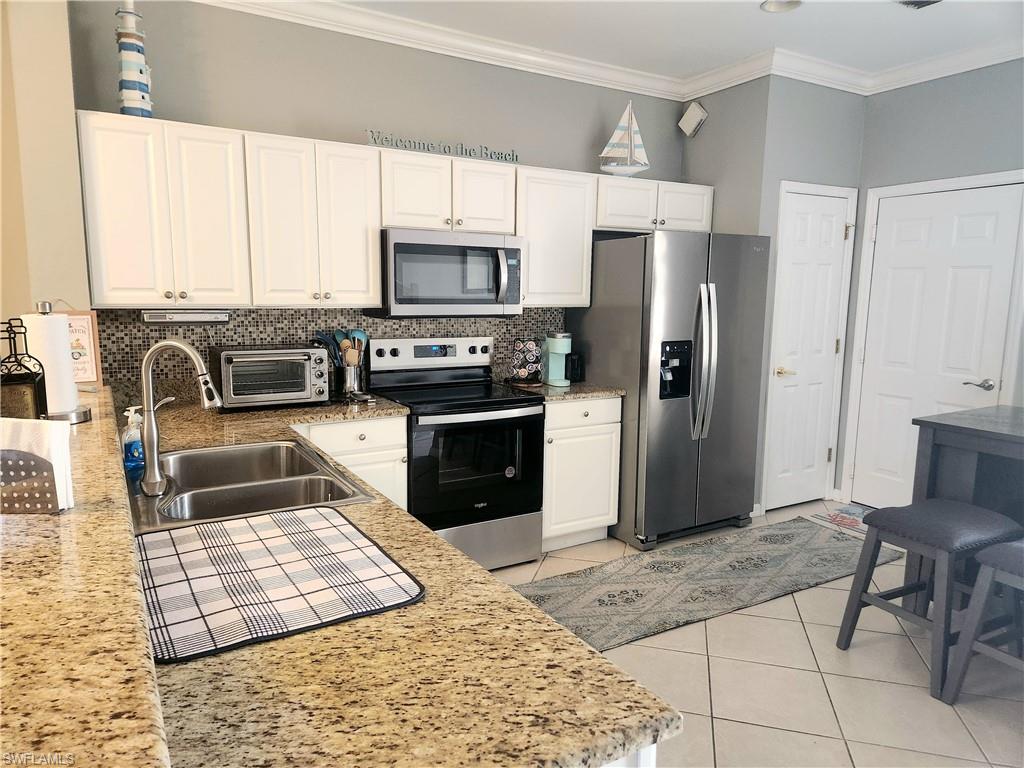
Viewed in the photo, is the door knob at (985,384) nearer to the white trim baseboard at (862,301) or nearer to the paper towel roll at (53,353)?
the white trim baseboard at (862,301)

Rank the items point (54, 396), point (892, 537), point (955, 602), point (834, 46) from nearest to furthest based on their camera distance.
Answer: point (54, 396), point (892, 537), point (955, 602), point (834, 46)

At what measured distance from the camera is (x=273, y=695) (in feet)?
2.72

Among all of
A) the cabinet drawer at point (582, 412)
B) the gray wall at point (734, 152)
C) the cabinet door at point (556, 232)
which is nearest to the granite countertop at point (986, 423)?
the cabinet drawer at point (582, 412)

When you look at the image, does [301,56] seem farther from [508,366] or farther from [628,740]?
[628,740]

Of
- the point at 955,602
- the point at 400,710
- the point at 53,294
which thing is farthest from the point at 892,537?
the point at 53,294

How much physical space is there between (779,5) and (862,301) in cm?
197

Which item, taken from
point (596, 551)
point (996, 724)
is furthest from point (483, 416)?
point (996, 724)

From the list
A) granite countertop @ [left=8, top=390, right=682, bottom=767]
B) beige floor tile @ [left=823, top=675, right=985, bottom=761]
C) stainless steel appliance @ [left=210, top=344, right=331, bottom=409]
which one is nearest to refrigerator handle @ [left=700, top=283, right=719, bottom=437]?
beige floor tile @ [left=823, top=675, right=985, bottom=761]

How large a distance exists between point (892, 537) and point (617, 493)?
151cm

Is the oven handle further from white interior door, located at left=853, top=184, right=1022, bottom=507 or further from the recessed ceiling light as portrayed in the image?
white interior door, located at left=853, top=184, right=1022, bottom=507

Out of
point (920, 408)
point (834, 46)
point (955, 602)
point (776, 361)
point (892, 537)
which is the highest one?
point (834, 46)

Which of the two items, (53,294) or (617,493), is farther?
(617,493)

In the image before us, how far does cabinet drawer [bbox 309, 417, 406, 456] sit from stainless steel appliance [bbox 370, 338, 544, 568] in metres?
0.07

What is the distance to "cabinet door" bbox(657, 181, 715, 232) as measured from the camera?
3943mm
